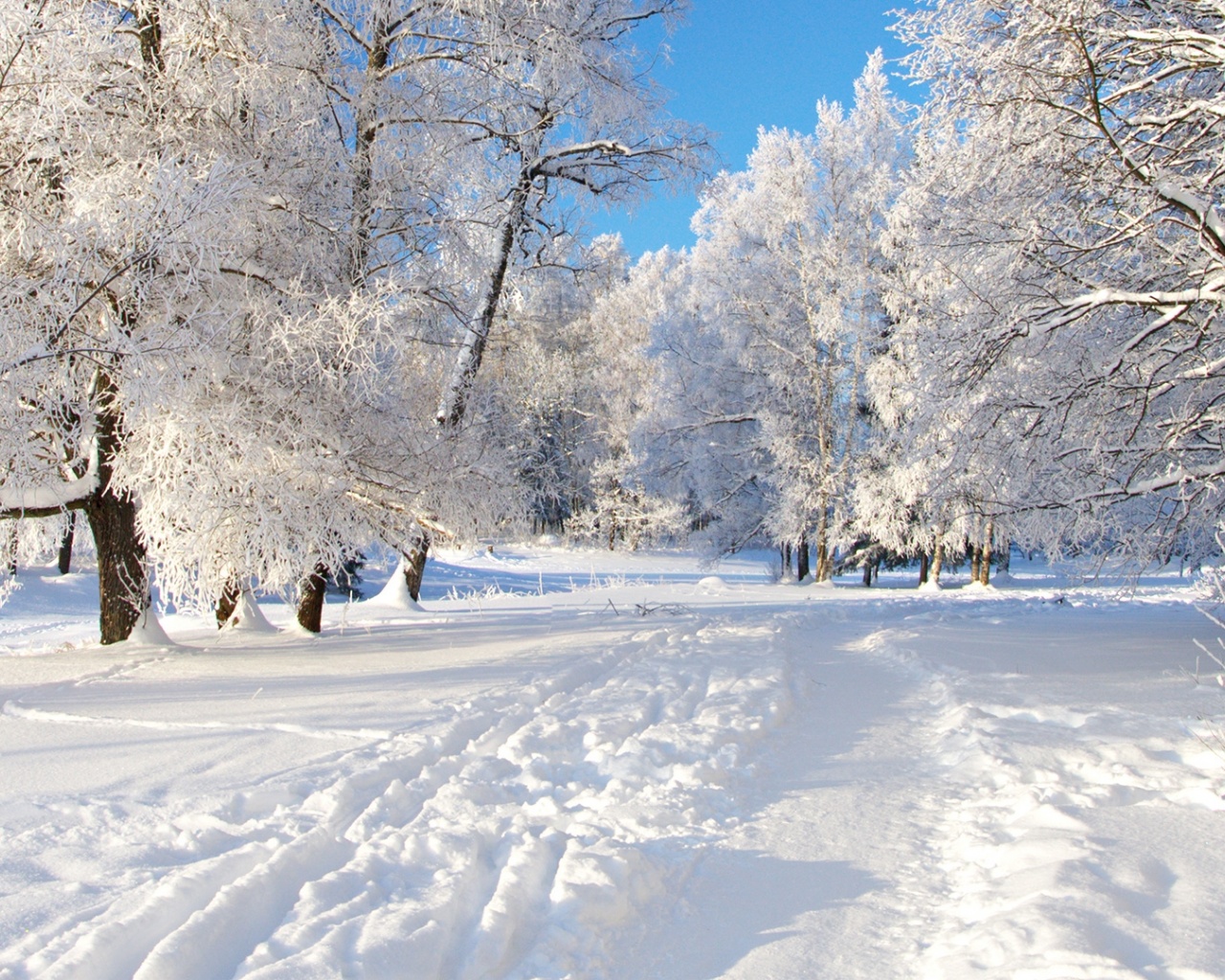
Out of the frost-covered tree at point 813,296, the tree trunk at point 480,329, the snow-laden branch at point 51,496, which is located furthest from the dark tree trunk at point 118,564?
the frost-covered tree at point 813,296

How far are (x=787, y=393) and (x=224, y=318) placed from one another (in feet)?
52.1

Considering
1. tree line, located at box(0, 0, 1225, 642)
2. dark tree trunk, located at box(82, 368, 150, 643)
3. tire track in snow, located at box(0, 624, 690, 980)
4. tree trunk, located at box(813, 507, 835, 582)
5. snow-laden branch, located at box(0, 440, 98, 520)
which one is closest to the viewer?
tire track in snow, located at box(0, 624, 690, 980)

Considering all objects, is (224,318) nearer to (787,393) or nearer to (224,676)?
(224,676)

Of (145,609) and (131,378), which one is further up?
(131,378)

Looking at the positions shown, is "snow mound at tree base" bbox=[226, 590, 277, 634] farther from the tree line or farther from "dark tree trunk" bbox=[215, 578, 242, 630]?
the tree line

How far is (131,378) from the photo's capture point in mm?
6094

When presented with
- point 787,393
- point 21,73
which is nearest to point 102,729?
point 21,73

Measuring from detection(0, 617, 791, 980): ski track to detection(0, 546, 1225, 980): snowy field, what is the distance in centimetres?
1

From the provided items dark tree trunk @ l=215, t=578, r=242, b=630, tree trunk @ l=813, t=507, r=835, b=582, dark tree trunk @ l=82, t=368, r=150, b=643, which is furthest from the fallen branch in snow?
tree trunk @ l=813, t=507, r=835, b=582

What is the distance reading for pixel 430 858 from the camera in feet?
10.6

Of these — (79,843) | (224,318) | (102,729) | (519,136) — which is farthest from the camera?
(519,136)

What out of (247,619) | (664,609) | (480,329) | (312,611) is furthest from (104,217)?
(664,609)

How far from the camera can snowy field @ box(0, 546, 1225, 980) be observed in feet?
8.65

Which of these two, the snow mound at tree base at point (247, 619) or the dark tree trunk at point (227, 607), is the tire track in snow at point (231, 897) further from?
the snow mound at tree base at point (247, 619)
